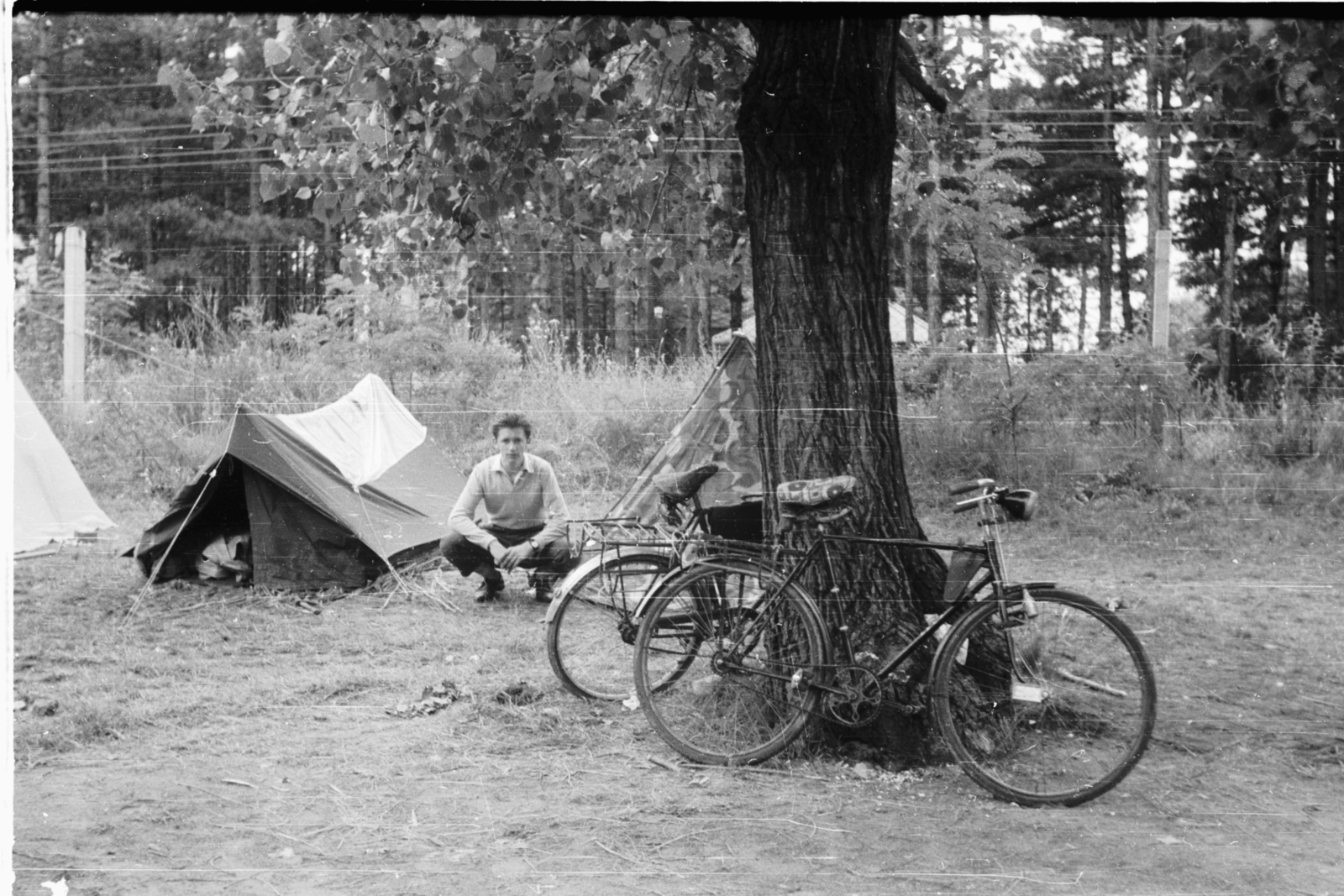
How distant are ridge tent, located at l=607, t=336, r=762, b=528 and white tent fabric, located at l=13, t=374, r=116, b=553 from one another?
100 centimetres

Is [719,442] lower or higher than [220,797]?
higher

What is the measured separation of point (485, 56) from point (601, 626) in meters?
1.15

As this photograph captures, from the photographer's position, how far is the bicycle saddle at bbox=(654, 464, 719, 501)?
6.87ft

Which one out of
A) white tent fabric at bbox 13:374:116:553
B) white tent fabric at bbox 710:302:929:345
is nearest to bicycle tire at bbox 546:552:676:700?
white tent fabric at bbox 710:302:929:345

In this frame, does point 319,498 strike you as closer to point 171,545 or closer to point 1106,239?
point 171,545

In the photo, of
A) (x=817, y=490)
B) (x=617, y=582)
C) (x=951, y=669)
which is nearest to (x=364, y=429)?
(x=617, y=582)

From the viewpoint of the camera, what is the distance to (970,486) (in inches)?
79.5

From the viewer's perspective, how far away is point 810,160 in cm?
194

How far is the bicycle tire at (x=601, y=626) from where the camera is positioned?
2.15 m

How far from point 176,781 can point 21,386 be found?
31.1 inches

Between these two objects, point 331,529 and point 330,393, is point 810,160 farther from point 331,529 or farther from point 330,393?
point 331,529

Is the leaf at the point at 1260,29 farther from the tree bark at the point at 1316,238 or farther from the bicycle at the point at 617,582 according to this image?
the bicycle at the point at 617,582

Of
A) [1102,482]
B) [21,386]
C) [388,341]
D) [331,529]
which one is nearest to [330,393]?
[388,341]

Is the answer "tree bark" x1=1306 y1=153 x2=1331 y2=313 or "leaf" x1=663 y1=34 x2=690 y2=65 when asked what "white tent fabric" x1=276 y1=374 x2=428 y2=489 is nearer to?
"leaf" x1=663 y1=34 x2=690 y2=65
